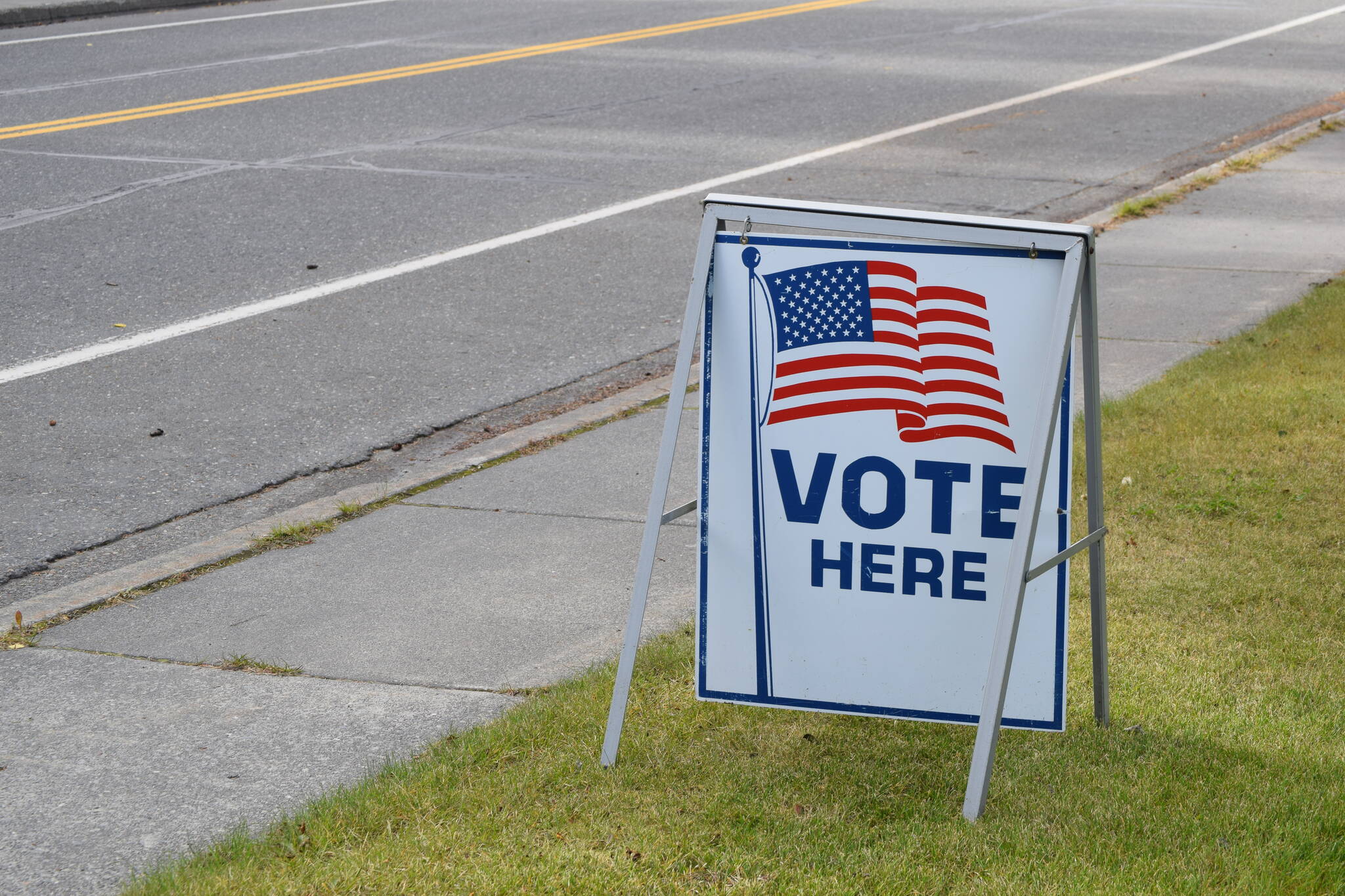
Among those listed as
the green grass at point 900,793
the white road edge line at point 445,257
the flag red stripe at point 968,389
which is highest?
the flag red stripe at point 968,389

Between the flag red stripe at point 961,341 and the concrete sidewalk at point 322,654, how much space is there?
1387mm

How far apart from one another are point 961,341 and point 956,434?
0.67 feet

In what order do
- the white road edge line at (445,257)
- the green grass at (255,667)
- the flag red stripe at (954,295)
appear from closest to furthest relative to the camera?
the flag red stripe at (954,295) < the green grass at (255,667) < the white road edge line at (445,257)

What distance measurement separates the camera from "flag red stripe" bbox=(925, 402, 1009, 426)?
10.9 ft

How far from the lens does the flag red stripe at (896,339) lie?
331 cm

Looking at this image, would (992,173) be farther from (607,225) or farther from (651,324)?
(651,324)

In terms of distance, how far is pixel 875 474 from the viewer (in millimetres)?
3369

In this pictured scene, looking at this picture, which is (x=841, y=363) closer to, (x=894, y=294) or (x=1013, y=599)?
(x=894, y=294)

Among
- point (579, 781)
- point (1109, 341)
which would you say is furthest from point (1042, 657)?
point (1109, 341)

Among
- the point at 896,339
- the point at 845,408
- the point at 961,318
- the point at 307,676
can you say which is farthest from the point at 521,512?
the point at 961,318

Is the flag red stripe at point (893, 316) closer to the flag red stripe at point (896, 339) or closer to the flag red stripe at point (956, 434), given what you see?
the flag red stripe at point (896, 339)

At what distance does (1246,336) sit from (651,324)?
280 centimetres

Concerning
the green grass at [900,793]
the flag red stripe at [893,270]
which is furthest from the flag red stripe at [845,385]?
the green grass at [900,793]

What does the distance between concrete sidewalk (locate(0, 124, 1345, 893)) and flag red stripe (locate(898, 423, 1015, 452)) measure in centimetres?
123
